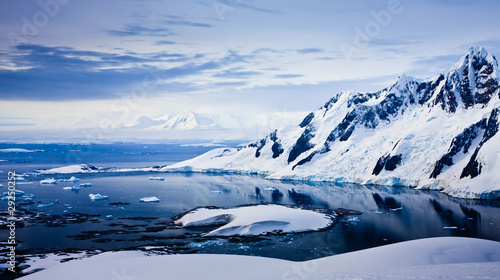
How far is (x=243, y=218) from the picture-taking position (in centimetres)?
5634

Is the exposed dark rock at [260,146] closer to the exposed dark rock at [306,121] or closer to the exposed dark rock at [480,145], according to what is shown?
the exposed dark rock at [306,121]

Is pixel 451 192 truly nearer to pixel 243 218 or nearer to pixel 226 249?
pixel 243 218

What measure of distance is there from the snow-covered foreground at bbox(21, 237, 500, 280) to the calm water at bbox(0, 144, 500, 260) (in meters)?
9.08

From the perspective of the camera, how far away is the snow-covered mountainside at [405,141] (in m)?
90.0

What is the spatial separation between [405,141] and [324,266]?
82158 millimetres

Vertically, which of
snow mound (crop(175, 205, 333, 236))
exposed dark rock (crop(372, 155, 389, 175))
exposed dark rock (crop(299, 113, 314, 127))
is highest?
exposed dark rock (crop(299, 113, 314, 127))

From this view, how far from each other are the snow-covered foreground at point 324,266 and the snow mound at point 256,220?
58.8 feet

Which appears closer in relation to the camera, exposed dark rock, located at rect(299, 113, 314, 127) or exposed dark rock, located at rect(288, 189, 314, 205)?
exposed dark rock, located at rect(288, 189, 314, 205)

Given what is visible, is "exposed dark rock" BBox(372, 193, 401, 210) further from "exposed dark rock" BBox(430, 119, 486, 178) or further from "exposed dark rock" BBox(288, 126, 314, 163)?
"exposed dark rock" BBox(288, 126, 314, 163)

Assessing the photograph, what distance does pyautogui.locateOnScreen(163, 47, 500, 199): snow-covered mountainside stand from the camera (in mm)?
90000

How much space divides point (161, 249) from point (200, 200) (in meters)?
37.6

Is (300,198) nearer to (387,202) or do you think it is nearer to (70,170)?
(387,202)
